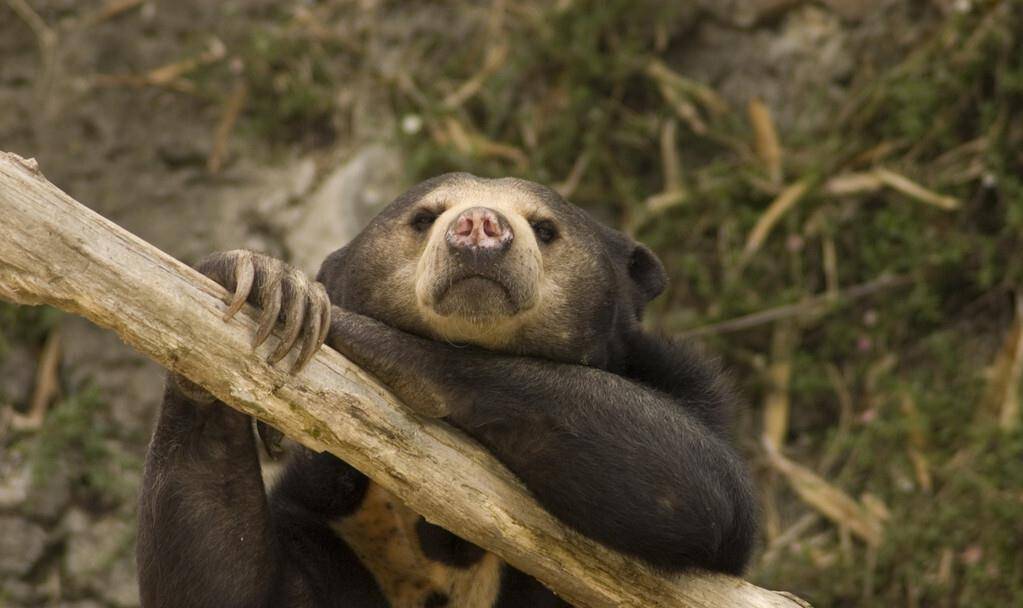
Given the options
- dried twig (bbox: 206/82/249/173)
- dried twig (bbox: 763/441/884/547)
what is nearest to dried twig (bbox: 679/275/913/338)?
dried twig (bbox: 763/441/884/547)

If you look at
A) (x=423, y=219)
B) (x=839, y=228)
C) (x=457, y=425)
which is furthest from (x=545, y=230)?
(x=839, y=228)

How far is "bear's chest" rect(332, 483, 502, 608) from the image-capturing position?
13.3ft

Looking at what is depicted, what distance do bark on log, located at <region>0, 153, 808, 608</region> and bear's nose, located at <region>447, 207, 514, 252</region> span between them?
491 mm

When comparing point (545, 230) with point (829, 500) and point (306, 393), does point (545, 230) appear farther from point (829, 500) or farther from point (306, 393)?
point (829, 500)

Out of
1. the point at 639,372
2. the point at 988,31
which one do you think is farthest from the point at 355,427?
the point at 988,31

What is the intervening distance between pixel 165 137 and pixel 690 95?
10.7 feet

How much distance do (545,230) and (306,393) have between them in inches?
46.8

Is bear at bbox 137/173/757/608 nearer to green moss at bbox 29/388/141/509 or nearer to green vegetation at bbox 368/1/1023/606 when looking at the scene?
green vegetation at bbox 368/1/1023/606

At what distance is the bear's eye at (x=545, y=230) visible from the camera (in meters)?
4.14

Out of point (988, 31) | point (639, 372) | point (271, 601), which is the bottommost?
point (271, 601)

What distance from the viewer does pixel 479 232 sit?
3.64m

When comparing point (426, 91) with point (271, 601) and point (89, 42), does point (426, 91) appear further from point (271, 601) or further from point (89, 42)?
point (271, 601)

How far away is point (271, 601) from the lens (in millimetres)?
3646

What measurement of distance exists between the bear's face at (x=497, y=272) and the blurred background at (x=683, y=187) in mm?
2712
